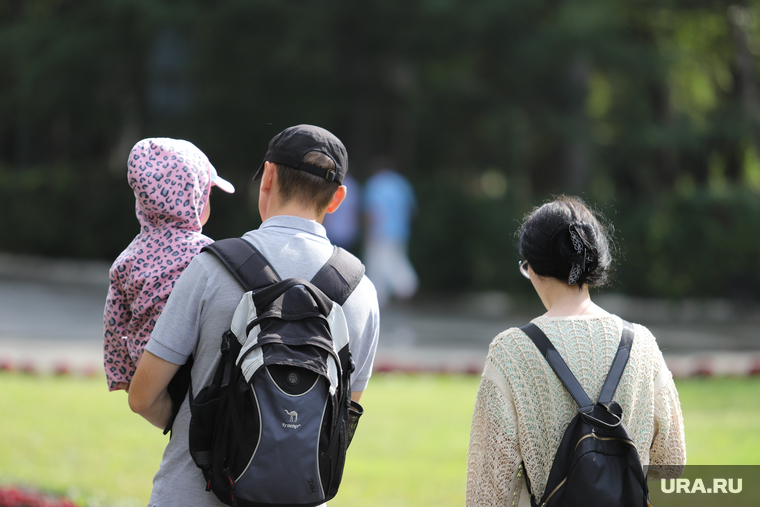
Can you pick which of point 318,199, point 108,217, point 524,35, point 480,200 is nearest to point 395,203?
point 480,200

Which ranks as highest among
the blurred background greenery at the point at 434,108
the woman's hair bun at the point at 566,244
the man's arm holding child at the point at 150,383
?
the blurred background greenery at the point at 434,108

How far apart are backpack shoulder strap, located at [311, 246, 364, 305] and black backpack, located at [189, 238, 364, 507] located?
7 cm

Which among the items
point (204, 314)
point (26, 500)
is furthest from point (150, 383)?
point (26, 500)

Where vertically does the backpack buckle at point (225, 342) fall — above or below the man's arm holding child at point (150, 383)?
above

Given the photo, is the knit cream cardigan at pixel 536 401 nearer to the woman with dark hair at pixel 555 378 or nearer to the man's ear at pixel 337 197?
the woman with dark hair at pixel 555 378

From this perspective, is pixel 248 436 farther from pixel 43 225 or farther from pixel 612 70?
pixel 43 225

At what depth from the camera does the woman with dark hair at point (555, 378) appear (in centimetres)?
258

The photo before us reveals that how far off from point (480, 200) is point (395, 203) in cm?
324

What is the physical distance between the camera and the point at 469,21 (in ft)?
55.1

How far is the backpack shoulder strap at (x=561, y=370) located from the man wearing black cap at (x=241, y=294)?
50cm

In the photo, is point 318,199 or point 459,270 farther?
point 459,270

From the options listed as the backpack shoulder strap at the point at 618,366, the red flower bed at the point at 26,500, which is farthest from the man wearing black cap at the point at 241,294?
the red flower bed at the point at 26,500

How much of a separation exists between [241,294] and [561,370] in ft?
3.03

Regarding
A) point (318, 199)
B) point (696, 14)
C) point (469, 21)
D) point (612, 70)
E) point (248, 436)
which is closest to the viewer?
point (248, 436)
